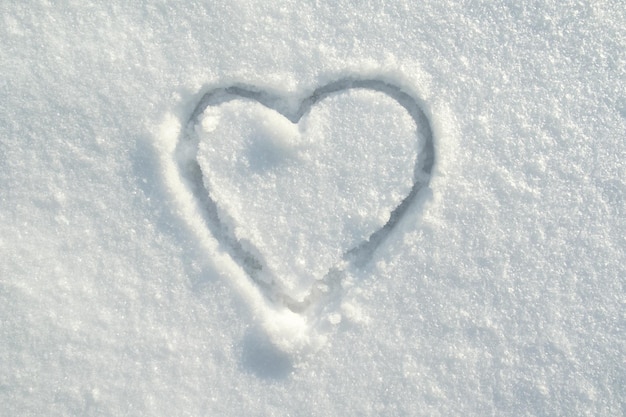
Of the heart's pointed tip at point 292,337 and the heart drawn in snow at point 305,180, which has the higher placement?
the heart drawn in snow at point 305,180

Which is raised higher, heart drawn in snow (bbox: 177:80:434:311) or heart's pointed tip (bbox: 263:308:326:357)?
heart drawn in snow (bbox: 177:80:434:311)

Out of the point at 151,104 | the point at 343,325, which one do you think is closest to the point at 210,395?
the point at 343,325

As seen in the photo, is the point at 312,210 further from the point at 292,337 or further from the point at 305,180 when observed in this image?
the point at 292,337

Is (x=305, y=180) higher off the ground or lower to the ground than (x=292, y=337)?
higher

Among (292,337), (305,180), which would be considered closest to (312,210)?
(305,180)

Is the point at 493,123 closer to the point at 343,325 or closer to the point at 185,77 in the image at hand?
the point at 343,325
